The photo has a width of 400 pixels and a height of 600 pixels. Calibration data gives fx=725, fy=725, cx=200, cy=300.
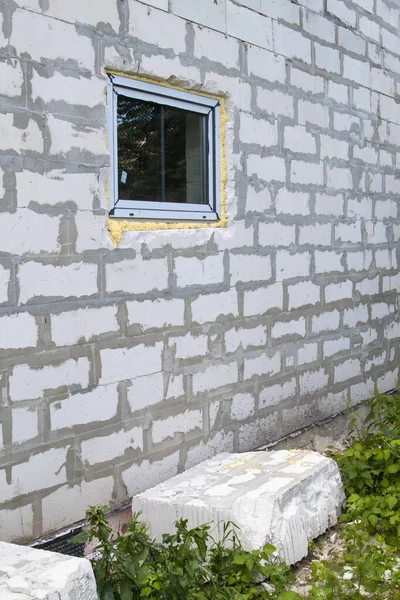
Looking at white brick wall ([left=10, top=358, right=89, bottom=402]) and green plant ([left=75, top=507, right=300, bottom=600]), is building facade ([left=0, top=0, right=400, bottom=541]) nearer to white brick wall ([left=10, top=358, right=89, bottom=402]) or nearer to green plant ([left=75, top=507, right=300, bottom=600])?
white brick wall ([left=10, top=358, right=89, bottom=402])

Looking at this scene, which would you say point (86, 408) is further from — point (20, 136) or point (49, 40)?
point (49, 40)

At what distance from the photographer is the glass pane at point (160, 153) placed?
362 cm

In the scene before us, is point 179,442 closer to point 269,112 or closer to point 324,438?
point 324,438

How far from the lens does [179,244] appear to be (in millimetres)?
3850

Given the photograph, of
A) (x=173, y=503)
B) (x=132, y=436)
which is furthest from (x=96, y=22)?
(x=173, y=503)

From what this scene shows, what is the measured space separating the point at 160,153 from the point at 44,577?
2.31m

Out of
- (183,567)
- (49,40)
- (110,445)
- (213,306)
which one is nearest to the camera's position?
(183,567)

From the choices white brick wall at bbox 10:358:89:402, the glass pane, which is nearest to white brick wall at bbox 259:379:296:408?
the glass pane

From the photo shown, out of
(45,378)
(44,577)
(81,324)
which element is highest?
(81,324)

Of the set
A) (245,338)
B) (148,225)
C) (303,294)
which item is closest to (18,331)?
(148,225)

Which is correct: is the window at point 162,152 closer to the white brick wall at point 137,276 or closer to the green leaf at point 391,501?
the white brick wall at point 137,276

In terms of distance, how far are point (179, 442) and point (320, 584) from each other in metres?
1.07

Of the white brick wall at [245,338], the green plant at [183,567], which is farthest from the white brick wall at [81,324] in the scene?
the white brick wall at [245,338]

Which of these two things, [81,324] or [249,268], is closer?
[81,324]
